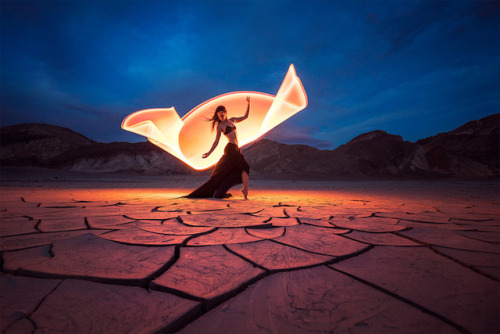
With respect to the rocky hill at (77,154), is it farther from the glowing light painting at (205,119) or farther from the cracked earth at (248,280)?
the cracked earth at (248,280)

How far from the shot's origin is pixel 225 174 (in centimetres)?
442

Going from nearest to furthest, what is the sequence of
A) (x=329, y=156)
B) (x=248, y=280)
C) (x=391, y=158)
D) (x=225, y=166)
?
(x=248, y=280) → (x=225, y=166) → (x=391, y=158) → (x=329, y=156)

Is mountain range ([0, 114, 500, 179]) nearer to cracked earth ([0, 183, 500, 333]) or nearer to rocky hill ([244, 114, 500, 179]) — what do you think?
rocky hill ([244, 114, 500, 179])

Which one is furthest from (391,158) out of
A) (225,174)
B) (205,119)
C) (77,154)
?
(77,154)

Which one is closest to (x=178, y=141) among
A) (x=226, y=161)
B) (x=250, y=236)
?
(x=226, y=161)

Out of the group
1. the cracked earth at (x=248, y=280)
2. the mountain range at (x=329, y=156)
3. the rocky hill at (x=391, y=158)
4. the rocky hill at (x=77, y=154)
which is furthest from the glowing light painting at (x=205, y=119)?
the rocky hill at (x=77, y=154)

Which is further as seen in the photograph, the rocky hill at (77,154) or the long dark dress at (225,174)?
the rocky hill at (77,154)

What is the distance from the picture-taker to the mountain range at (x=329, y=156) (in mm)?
18406

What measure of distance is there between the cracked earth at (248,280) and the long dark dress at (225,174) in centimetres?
262

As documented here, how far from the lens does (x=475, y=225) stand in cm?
199

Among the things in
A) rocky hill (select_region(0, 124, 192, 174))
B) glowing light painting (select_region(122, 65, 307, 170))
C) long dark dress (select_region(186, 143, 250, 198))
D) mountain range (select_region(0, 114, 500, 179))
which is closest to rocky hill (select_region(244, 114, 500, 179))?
mountain range (select_region(0, 114, 500, 179))

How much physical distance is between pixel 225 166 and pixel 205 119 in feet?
5.35

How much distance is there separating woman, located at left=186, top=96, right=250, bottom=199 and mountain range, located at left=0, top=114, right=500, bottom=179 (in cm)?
1306

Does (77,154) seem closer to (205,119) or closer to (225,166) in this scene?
(205,119)
